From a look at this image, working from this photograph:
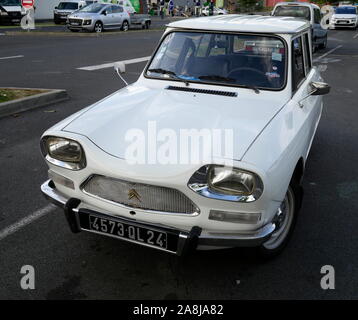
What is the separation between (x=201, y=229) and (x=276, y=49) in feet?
6.86

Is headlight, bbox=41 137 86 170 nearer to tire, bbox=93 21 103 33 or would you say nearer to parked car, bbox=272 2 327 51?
parked car, bbox=272 2 327 51

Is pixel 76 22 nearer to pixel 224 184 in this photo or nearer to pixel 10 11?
pixel 10 11

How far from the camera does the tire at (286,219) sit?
10.5 ft

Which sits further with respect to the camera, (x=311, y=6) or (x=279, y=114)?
(x=311, y=6)

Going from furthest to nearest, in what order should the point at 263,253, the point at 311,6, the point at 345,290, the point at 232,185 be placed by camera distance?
the point at 311,6 → the point at 263,253 → the point at 345,290 → the point at 232,185

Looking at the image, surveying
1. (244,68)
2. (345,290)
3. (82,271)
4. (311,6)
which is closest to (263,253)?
(345,290)

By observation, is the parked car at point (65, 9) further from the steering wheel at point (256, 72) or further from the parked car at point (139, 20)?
the steering wheel at point (256, 72)

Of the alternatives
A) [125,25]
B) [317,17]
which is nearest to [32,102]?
[317,17]

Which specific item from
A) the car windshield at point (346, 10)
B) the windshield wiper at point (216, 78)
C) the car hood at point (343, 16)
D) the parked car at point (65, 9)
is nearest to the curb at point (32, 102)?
the windshield wiper at point (216, 78)

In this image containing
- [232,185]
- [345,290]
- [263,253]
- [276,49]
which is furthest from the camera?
[276,49]

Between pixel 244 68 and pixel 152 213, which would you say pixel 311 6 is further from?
pixel 152 213

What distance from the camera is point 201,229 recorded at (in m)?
2.60

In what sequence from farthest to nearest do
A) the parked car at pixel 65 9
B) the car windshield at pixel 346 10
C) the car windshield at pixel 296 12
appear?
the car windshield at pixel 346 10
the parked car at pixel 65 9
the car windshield at pixel 296 12

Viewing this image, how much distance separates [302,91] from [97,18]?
21.1 metres
